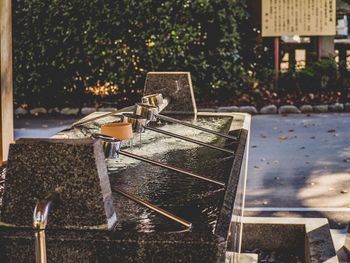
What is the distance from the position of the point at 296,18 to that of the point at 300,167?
5972 mm

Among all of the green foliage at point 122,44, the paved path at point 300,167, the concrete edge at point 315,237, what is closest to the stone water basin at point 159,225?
the concrete edge at point 315,237

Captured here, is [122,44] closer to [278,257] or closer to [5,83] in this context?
[5,83]

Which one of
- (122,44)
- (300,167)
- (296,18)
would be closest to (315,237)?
(300,167)

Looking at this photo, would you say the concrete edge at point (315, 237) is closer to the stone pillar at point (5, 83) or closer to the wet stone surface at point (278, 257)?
the wet stone surface at point (278, 257)

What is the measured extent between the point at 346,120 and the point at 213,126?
6444 mm

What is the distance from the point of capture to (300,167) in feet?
24.1

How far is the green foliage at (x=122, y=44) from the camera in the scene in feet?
38.8

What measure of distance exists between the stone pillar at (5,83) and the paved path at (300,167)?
2.19m

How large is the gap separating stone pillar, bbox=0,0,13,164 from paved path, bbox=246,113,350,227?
2.19 m

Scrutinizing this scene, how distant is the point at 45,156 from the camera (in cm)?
183

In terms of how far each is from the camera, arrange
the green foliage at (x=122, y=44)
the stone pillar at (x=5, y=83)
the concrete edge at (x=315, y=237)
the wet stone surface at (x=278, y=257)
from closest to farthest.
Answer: the concrete edge at (x=315, y=237) → the wet stone surface at (x=278, y=257) → the stone pillar at (x=5, y=83) → the green foliage at (x=122, y=44)

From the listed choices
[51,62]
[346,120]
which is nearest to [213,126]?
[346,120]

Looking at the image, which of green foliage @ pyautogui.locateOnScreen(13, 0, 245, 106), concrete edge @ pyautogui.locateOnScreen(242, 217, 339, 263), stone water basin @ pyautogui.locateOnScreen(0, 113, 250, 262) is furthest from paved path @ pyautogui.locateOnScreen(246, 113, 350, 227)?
stone water basin @ pyautogui.locateOnScreen(0, 113, 250, 262)

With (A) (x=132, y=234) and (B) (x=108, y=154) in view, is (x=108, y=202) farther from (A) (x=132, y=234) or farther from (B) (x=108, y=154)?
(B) (x=108, y=154)
